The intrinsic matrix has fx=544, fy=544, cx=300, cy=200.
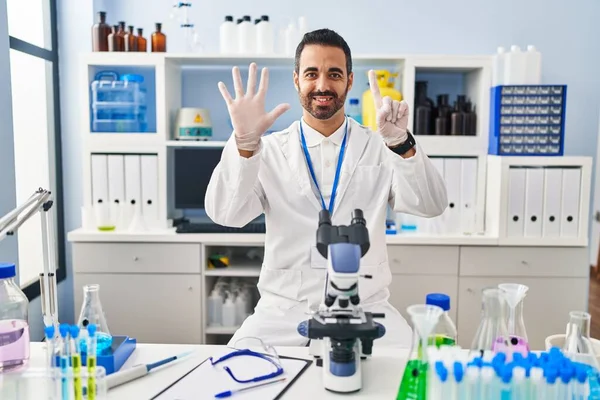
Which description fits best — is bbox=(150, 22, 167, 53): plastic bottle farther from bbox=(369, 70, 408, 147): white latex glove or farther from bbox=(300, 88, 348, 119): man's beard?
bbox=(369, 70, 408, 147): white latex glove

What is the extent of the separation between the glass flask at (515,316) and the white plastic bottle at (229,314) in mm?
1876

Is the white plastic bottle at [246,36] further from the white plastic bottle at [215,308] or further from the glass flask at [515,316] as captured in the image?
the glass flask at [515,316]

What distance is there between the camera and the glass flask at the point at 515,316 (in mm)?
1046

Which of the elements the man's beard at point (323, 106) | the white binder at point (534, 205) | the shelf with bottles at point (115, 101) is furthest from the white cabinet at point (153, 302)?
the white binder at point (534, 205)

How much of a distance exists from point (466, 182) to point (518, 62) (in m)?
0.65

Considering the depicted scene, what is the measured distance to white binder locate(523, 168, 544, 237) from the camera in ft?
8.82

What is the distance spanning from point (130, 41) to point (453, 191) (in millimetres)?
1849

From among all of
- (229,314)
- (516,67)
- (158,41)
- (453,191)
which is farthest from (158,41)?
(516,67)

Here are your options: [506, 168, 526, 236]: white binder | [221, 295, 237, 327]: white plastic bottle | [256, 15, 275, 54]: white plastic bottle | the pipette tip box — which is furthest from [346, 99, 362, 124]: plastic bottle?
the pipette tip box

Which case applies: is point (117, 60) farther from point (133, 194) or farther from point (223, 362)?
point (223, 362)

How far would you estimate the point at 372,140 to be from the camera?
1970 mm

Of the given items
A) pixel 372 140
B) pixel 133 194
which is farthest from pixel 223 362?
pixel 133 194

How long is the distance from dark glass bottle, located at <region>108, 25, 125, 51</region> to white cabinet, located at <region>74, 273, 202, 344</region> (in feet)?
3.86

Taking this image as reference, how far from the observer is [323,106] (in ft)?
5.89
